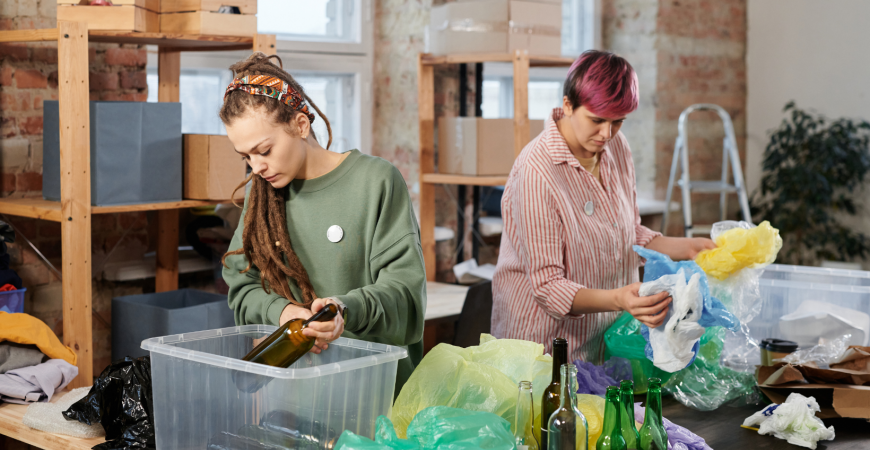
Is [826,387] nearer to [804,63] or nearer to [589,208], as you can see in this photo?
[589,208]

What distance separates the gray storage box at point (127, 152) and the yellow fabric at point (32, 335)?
414 mm

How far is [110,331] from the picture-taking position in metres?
2.87

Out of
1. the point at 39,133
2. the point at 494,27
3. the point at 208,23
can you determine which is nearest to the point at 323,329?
the point at 208,23

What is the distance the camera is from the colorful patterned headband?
4.83 ft

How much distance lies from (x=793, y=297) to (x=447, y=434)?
4.33 ft

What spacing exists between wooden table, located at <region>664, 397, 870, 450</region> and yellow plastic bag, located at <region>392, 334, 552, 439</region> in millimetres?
356

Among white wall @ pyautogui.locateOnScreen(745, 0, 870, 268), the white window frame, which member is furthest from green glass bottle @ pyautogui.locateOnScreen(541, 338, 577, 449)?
white wall @ pyautogui.locateOnScreen(745, 0, 870, 268)

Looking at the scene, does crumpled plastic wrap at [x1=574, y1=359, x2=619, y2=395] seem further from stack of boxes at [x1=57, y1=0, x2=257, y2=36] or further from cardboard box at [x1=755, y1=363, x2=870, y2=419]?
stack of boxes at [x1=57, y1=0, x2=257, y2=36]

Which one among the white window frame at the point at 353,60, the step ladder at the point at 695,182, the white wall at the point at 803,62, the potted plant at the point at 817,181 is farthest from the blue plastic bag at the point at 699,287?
the white wall at the point at 803,62

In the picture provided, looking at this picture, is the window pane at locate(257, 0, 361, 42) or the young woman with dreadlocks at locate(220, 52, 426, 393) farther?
the window pane at locate(257, 0, 361, 42)

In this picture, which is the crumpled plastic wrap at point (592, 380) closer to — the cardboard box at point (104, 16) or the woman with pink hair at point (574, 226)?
the woman with pink hair at point (574, 226)

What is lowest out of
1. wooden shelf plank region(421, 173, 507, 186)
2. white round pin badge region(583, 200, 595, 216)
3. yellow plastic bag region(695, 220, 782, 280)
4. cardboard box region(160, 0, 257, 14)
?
yellow plastic bag region(695, 220, 782, 280)

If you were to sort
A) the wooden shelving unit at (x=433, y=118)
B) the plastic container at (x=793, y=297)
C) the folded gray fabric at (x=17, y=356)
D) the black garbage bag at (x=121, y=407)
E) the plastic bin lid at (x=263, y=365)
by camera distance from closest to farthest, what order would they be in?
the plastic bin lid at (x=263, y=365), the black garbage bag at (x=121, y=407), the folded gray fabric at (x=17, y=356), the plastic container at (x=793, y=297), the wooden shelving unit at (x=433, y=118)

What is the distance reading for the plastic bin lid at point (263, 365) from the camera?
3.88ft
